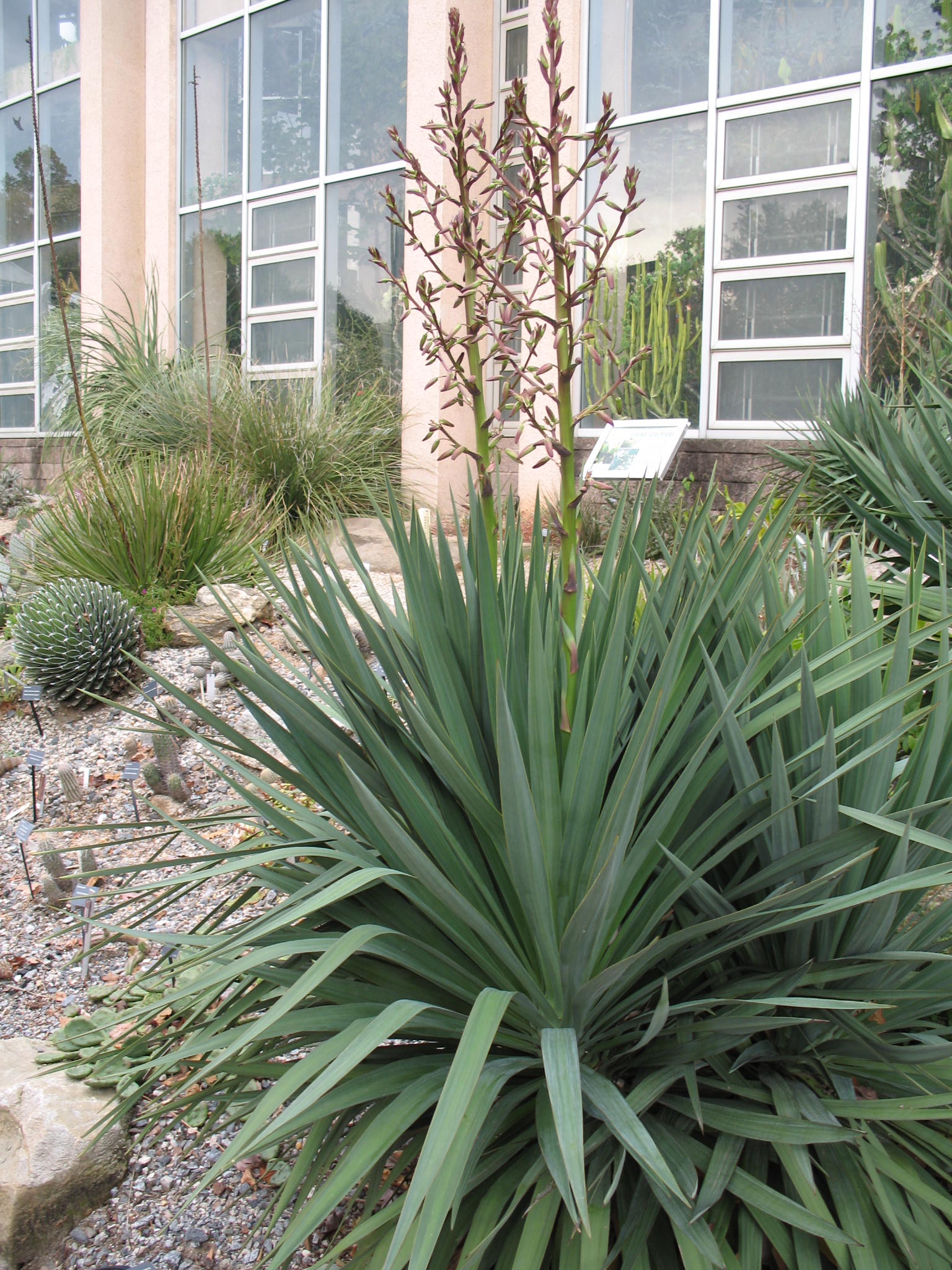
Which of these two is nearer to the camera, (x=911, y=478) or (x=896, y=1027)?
(x=896, y=1027)

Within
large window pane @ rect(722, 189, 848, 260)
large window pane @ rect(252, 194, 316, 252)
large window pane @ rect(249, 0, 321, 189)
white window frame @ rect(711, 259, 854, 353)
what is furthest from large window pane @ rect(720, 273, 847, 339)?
large window pane @ rect(249, 0, 321, 189)

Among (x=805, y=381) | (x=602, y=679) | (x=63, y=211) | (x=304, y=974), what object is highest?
(x=63, y=211)

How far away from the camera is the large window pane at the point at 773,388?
6.78m

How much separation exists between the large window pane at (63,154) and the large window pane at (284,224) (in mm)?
3398

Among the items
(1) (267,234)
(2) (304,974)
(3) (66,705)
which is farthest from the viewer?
(1) (267,234)

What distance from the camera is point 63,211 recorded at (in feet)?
40.4

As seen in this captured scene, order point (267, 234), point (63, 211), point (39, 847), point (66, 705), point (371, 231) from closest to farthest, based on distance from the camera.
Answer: point (39, 847)
point (66, 705)
point (371, 231)
point (267, 234)
point (63, 211)

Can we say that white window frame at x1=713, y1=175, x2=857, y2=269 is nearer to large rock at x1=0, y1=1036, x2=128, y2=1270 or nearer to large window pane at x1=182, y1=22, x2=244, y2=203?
large window pane at x1=182, y1=22, x2=244, y2=203

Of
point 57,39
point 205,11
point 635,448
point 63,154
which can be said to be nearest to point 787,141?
point 635,448

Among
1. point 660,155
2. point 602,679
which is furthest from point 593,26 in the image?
point 602,679

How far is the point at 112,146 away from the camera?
36.5 ft

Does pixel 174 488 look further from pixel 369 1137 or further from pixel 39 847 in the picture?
pixel 369 1137

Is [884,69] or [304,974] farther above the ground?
[884,69]

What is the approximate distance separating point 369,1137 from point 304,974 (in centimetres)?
21
